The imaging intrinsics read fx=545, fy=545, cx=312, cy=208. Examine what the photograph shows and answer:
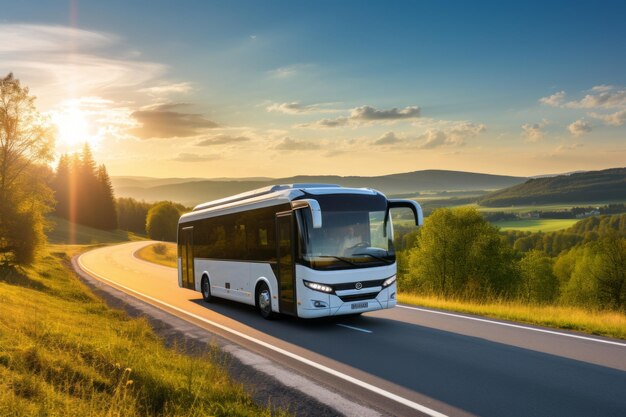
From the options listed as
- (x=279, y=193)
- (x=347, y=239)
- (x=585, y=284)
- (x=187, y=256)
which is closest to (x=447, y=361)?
(x=347, y=239)

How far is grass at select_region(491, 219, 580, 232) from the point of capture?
134m

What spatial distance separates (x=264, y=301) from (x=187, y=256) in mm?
7739

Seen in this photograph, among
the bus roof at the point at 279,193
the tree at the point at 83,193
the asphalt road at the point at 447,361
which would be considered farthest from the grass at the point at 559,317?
the tree at the point at 83,193

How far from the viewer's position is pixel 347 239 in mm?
12508

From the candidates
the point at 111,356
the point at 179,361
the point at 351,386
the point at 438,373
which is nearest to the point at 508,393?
the point at 438,373

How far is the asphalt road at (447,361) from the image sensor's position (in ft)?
22.5

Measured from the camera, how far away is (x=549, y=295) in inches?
2712

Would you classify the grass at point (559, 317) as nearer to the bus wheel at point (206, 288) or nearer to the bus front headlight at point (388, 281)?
the bus front headlight at point (388, 281)

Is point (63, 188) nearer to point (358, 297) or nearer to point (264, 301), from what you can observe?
point (264, 301)

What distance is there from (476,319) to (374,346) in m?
3.92

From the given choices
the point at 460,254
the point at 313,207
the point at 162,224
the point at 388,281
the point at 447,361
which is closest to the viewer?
the point at 447,361

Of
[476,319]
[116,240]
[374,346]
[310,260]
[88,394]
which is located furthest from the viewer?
[116,240]

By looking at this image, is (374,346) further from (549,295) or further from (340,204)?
(549,295)

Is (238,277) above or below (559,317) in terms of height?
above
